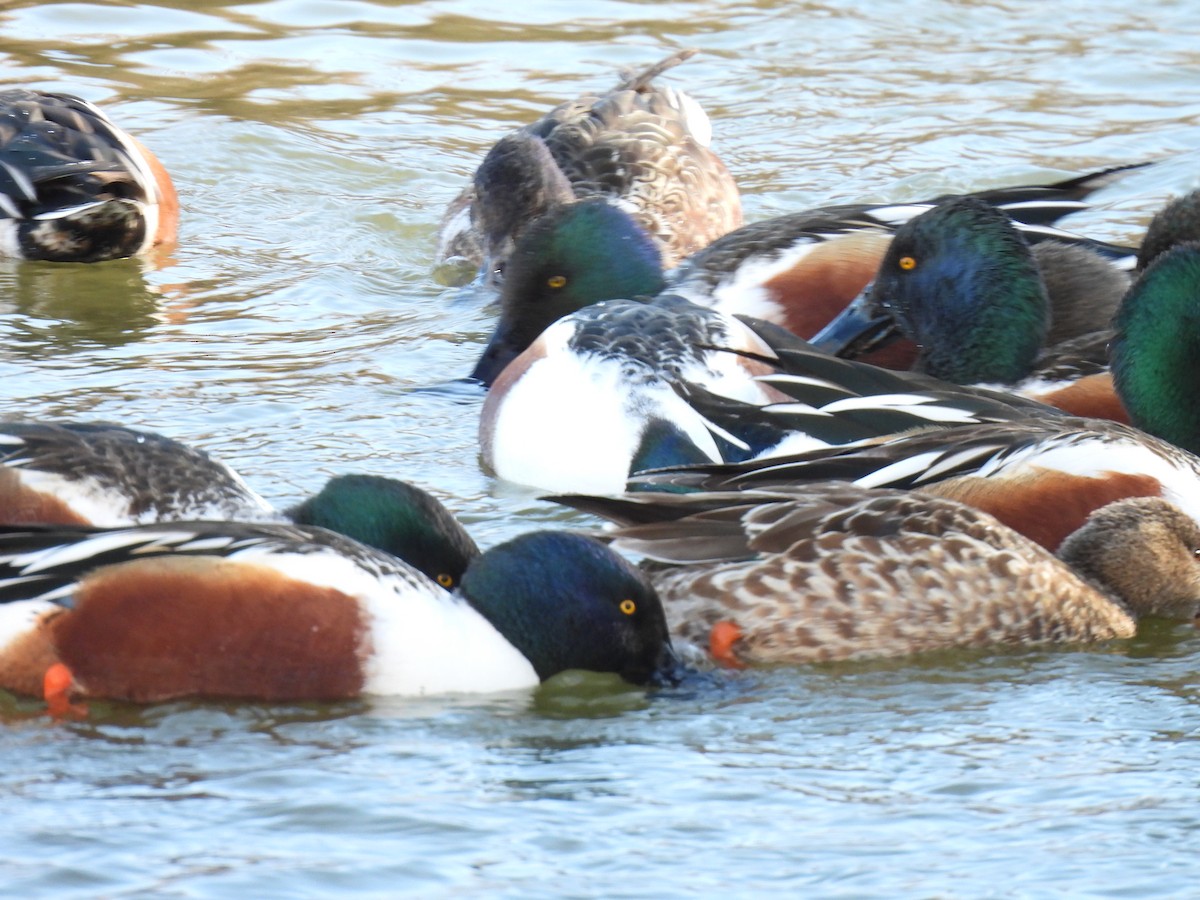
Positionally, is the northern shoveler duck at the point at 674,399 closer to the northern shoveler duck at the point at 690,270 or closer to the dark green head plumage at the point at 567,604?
the northern shoveler duck at the point at 690,270

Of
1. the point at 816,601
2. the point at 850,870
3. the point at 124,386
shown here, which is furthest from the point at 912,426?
the point at 124,386

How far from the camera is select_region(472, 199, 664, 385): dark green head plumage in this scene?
27.5 feet

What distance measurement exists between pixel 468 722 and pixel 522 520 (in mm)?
1793

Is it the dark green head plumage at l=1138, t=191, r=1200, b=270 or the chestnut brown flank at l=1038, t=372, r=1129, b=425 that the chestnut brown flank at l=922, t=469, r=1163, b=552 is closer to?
the chestnut brown flank at l=1038, t=372, r=1129, b=425

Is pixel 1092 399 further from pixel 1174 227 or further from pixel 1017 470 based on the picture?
pixel 1017 470

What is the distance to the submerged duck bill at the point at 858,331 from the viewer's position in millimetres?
8000

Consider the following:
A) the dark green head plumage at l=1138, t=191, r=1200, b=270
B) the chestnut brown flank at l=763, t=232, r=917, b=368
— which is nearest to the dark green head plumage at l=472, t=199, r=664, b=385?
the chestnut brown flank at l=763, t=232, r=917, b=368

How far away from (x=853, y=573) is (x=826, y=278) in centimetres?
293

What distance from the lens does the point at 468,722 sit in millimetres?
5098

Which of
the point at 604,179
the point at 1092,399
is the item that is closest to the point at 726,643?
the point at 1092,399

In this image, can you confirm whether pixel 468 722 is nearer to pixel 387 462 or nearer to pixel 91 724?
pixel 91 724

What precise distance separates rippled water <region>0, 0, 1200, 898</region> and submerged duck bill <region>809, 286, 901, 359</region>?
135 centimetres

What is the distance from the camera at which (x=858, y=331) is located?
803 cm

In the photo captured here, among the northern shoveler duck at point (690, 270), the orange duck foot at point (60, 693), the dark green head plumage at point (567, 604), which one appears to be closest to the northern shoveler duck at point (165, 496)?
the dark green head plumage at point (567, 604)
